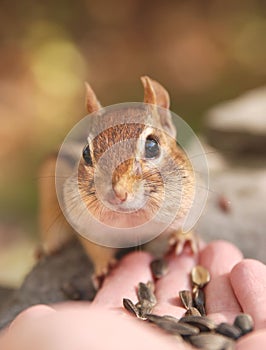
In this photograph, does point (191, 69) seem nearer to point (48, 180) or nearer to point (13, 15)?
point (13, 15)

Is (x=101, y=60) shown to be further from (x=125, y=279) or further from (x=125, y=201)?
(x=125, y=201)

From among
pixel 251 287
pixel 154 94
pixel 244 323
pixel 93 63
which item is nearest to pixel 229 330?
pixel 244 323

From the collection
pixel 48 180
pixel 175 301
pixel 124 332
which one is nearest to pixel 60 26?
pixel 48 180

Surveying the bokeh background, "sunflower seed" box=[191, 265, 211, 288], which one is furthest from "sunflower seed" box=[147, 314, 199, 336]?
the bokeh background

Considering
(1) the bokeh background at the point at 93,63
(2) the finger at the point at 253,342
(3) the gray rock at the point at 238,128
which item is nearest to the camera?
(2) the finger at the point at 253,342

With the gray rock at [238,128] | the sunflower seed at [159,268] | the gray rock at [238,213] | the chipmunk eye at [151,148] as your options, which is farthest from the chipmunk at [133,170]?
the gray rock at [238,128]

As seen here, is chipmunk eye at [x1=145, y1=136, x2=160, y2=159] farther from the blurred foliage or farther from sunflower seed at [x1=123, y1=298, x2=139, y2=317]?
the blurred foliage

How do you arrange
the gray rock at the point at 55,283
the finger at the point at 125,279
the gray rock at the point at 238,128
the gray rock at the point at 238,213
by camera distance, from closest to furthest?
the finger at the point at 125,279, the gray rock at the point at 55,283, the gray rock at the point at 238,213, the gray rock at the point at 238,128

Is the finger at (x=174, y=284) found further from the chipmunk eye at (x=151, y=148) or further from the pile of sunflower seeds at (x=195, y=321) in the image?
the chipmunk eye at (x=151, y=148)
